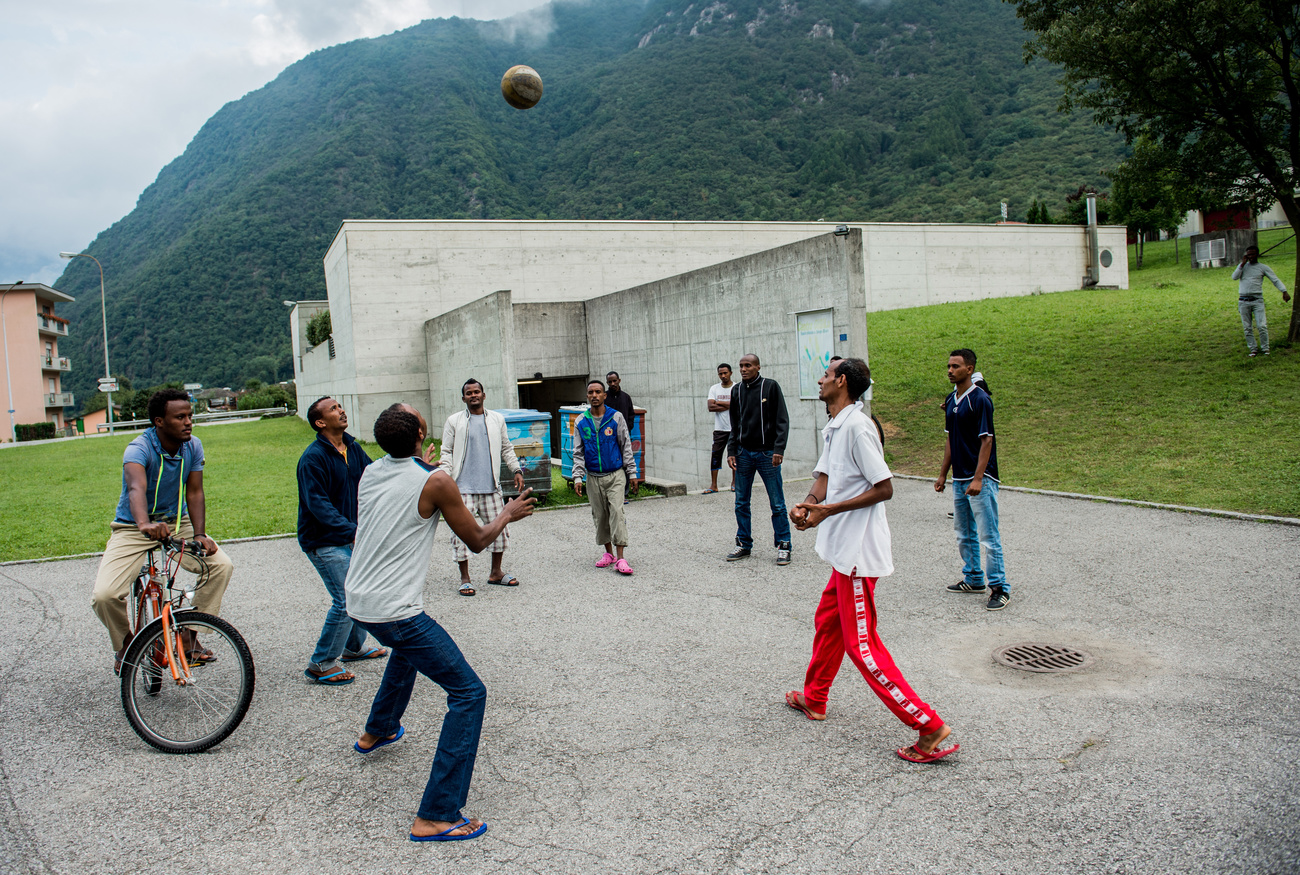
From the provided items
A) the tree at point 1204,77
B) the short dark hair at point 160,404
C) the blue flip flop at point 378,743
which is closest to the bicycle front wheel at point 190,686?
the blue flip flop at point 378,743

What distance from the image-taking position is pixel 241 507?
1366cm

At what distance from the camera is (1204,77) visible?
15.1 metres

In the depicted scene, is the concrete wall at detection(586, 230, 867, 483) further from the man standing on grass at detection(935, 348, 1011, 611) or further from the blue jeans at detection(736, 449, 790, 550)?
the man standing on grass at detection(935, 348, 1011, 611)

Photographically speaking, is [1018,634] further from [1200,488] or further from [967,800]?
[1200,488]

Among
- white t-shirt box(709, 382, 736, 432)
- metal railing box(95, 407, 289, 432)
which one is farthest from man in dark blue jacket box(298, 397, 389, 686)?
metal railing box(95, 407, 289, 432)

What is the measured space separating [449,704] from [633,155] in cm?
7681

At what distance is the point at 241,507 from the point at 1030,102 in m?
78.5

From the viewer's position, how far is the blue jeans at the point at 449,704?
11.0 ft

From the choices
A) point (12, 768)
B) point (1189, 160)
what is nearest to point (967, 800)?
point (12, 768)

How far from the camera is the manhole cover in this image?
4922mm

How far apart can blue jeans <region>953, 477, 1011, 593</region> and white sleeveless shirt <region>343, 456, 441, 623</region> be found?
14.8 feet

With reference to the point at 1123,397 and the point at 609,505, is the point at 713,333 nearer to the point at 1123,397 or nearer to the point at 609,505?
the point at 609,505

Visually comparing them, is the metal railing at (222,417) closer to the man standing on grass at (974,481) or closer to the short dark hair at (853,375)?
the man standing on grass at (974,481)

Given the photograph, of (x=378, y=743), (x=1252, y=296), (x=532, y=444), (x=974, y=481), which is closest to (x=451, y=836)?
(x=378, y=743)
